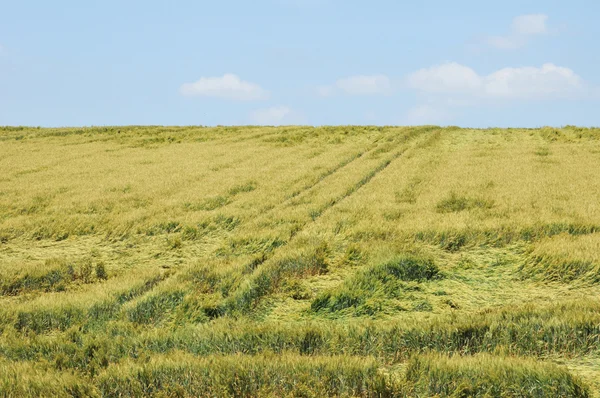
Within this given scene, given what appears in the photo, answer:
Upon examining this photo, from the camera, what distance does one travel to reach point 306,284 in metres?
7.89

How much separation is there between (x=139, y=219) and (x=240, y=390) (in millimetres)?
8148

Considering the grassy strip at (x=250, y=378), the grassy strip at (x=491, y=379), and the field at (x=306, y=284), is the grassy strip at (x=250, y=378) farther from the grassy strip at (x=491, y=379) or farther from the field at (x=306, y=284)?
the grassy strip at (x=491, y=379)

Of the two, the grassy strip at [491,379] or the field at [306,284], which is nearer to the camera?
the grassy strip at [491,379]

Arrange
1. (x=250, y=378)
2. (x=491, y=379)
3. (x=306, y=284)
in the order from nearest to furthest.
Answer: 1. (x=491, y=379)
2. (x=250, y=378)
3. (x=306, y=284)

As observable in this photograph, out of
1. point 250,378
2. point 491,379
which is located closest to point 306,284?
point 250,378

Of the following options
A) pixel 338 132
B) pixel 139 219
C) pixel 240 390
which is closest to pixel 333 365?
pixel 240 390

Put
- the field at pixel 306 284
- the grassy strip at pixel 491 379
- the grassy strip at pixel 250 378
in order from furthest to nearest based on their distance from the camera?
the field at pixel 306 284 → the grassy strip at pixel 250 378 → the grassy strip at pixel 491 379

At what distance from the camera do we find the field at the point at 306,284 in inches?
195

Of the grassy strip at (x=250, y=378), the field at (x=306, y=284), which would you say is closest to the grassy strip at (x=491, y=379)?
the field at (x=306, y=284)

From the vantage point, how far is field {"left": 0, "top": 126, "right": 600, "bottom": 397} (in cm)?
496

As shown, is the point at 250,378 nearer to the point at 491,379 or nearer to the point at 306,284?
the point at 491,379

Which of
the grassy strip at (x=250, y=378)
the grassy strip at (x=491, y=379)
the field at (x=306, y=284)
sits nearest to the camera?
the grassy strip at (x=491, y=379)

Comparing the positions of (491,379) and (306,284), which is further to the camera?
(306,284)

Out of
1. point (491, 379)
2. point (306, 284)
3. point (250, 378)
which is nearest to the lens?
point (491, 379)
